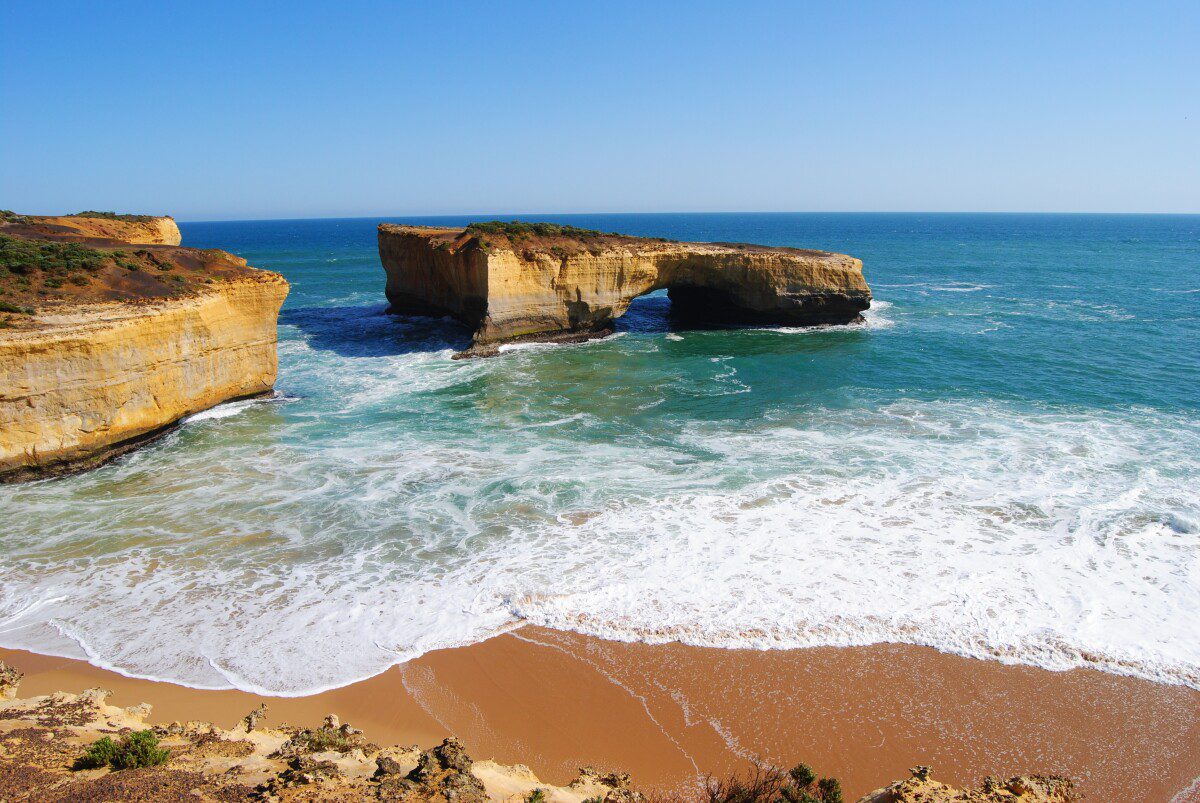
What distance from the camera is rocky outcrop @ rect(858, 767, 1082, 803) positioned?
6.77 m

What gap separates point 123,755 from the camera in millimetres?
6906

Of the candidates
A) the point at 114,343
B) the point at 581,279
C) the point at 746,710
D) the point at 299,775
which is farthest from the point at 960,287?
the point at 299,775

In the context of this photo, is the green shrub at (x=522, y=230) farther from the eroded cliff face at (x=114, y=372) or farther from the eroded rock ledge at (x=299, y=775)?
the eroded rock ledge at (x=299, y=775)

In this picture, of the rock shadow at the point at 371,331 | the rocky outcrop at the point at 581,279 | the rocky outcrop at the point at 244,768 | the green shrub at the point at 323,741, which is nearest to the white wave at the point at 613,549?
the rocky outcrop at the point at 244,768

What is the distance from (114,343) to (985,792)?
20.1 m

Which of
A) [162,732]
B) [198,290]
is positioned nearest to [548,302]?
[198,290]

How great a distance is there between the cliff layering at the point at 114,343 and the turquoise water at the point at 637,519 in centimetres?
95

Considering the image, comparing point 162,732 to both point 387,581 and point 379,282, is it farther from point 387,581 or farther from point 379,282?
point 379,282

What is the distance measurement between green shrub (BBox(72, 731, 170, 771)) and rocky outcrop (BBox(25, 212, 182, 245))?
90.3 ft

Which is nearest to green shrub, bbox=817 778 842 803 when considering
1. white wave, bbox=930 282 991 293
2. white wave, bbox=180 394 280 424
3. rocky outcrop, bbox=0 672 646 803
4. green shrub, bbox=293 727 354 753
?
rocky outcrop, bbox=0 672 646 803

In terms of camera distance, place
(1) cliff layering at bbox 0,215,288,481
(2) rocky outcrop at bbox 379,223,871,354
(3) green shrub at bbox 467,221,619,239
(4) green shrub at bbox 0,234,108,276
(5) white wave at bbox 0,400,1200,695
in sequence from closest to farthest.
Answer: (5) white wave at bbox 0,400,1200,695
(1) cliff layering at bbox 0,215,288,481
(4) green shrub at bbox 0,234,108,276
(2) rocky outcrop at bbox 379,223,871,354
(3) green shrub at bbox 467,221,619,239

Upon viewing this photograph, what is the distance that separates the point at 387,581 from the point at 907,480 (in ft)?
40.4

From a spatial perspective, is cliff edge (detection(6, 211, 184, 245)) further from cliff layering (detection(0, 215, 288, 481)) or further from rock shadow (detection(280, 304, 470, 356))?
rock shadow (detection(280, 304, 470, 356))

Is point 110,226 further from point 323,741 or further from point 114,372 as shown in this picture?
point 323,741
